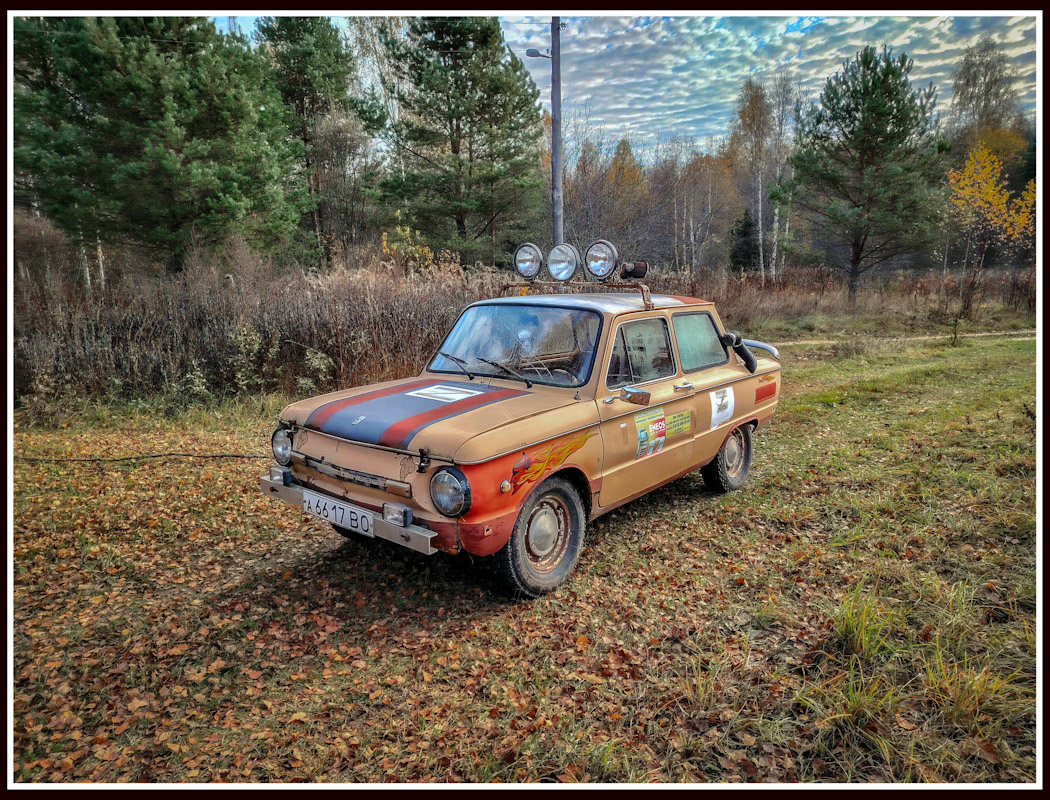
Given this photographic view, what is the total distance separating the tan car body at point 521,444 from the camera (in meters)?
3.25

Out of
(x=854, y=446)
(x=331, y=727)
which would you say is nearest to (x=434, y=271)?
(x=854, y=446)

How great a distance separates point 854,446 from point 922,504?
1877mm

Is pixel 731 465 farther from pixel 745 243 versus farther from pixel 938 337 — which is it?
pixel 745 243

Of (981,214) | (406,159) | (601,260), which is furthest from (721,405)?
(406,159)

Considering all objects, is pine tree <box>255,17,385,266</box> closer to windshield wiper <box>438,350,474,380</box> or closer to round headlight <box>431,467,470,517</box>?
windshield wiper <box>438,350,474,380</box>

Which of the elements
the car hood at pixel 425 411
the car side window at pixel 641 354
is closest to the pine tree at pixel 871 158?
the car side window at pixel 641 354

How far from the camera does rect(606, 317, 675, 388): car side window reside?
4.29 m

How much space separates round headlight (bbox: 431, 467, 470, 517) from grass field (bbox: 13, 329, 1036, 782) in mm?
822

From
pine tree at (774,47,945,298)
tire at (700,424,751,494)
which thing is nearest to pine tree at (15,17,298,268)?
tire at (700,424,751,494)

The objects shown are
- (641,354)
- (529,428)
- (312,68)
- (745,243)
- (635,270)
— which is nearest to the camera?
(529,428)

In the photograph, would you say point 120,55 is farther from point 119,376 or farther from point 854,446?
point 854,446

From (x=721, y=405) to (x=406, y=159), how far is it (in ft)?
62.6

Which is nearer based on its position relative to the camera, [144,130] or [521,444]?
[521,444]

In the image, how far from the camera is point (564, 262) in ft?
17.2
